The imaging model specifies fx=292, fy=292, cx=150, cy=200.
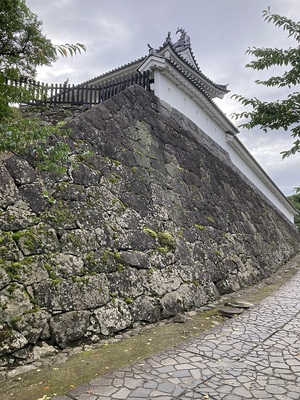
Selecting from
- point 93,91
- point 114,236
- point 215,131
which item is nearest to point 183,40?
point 215,131

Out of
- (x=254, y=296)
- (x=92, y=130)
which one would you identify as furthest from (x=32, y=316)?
(x=254, y=296)

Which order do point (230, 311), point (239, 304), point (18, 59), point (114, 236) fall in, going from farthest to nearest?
point (239, 304), point (230, 311), point (114, 236), point (18, 59)

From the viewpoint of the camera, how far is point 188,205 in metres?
7.00

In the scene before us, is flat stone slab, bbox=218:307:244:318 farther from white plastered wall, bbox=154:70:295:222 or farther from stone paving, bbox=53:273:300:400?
white plastered wall, bbox=154:70:295:222

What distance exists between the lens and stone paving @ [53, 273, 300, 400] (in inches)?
103

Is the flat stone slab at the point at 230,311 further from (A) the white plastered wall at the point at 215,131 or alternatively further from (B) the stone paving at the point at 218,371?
(A) the white plastered wall at the point at 215,131

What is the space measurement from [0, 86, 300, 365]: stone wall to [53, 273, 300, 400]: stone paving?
857mm

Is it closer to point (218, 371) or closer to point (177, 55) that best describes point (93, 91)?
point (177, 55)

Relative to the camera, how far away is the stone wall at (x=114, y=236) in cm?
346

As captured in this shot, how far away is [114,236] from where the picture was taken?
185 inches

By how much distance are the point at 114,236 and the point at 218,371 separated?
2406 mm

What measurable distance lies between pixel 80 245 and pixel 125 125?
11.3 ft

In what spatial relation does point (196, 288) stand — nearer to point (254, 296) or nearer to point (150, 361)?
point (254, 296)

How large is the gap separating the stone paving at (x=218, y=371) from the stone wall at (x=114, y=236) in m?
0.86
